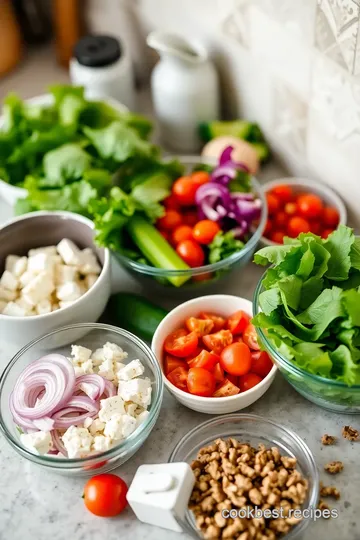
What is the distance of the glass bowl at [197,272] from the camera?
116 cm

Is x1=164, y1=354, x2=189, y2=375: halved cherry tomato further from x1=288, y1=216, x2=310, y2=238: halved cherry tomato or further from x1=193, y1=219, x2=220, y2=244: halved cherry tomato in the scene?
x1=288, y1=216, x2=310, y2=238: halved cherry tomato

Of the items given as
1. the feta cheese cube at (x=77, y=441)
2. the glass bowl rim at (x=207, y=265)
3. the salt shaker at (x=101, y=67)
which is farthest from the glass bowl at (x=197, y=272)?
the salt shaker at (x=101, y=67)

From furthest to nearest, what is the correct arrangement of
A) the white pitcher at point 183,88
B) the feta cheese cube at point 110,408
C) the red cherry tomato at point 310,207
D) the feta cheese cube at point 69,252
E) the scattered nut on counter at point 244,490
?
1. the white pitcher at point 183,88
2. the red cherry tomato at point 310,207
3. the feta cheese cube at point 69,252
4. the feta cheese cube at point 110,408
5. the scattered nut on counter at point 244,490

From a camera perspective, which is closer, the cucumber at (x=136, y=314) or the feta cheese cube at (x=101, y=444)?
the feta cheese cube at (x=101, y=444)

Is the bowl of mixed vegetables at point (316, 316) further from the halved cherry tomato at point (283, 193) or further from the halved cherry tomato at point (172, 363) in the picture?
the halved cherry tomato at point (283, 193)

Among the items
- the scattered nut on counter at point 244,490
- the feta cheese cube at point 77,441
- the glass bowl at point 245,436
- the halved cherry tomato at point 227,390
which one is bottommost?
the glass bowl at point 245,436

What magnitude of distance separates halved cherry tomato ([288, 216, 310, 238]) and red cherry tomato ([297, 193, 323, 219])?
0.8 inches

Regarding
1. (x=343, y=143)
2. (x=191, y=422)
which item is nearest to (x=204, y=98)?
(x=343, y=143)

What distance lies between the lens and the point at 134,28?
1.76 metres

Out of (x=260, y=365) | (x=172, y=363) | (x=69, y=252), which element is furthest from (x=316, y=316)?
(x=69, y=252)

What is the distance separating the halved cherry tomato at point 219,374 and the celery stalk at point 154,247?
0.19 m

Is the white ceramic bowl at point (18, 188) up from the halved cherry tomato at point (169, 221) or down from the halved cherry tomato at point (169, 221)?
up

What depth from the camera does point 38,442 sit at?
0.94 meters

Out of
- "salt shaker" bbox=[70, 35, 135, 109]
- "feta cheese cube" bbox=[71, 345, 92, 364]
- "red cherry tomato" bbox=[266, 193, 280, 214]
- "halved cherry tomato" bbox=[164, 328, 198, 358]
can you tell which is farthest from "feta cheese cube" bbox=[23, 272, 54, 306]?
"salt shaker" bbox=[70, 35, 135, 109]
